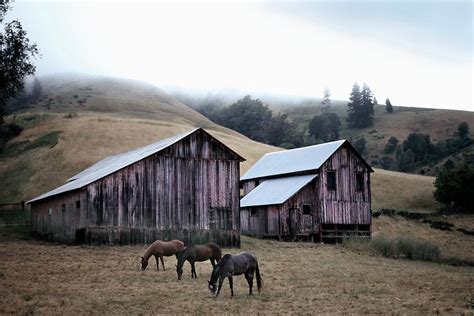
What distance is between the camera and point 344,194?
160 ft

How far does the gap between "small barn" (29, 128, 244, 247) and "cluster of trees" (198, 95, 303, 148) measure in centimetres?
7067

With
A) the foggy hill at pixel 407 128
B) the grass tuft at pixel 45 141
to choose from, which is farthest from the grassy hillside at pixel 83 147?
the foggy hill at pixel 407 128

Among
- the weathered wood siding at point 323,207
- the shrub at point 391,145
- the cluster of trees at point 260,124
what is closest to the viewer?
the weathered wood siding at point 323,207

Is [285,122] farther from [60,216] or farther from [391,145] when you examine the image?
[60,216]

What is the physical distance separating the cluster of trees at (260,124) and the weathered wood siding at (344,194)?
193 ft

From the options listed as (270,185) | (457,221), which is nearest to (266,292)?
(270,185)

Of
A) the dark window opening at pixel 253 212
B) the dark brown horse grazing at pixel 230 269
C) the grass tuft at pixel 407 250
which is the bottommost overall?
the grass tuft at pixel 407 250

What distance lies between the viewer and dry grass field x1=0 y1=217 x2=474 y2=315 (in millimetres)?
17031

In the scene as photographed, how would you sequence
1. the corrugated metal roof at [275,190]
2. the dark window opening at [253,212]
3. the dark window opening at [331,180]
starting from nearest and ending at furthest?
the corrugated metal roof at [275,190] → the dark window opening at [331,180] → the dark window opening at [253,212]

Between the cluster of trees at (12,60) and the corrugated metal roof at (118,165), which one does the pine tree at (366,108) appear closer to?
the corrugated metal roof at (118,165)

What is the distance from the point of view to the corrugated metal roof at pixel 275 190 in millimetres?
46938

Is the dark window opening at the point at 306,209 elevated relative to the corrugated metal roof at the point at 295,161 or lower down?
lower down

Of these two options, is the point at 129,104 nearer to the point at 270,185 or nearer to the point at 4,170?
the point at 4,170

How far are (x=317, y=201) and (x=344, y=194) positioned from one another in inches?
106
